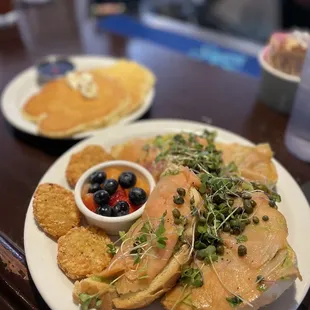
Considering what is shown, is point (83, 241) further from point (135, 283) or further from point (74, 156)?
point (74, 156)

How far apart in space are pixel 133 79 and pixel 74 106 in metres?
0.45

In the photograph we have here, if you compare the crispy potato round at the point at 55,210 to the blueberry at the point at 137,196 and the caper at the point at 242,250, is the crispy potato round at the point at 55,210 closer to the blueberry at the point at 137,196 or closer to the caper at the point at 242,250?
the blueberry at the point at 137,196

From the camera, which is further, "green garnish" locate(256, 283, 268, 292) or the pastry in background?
the pastry in background

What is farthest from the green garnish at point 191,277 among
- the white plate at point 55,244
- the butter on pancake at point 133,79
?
the butter on pancake at point 133,79

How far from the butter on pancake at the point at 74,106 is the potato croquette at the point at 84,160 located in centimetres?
26

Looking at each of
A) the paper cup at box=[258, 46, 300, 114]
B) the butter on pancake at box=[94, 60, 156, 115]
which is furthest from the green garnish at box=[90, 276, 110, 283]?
the paper cup at box=[258, 46, 300, 114]

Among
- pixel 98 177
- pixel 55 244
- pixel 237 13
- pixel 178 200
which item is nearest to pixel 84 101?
pixel 98 177

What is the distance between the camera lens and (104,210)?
1390 mm

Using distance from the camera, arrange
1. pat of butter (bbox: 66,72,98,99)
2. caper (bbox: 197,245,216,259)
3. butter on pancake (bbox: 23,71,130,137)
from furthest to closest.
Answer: pat of butter (bbox: 66,72,98,99), butter on pancake (bbox: 23,71,130,137), caper (bbox: 197,245,216,259)

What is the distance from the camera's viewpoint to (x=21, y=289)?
1354 mm

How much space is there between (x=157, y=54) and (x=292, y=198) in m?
1.65

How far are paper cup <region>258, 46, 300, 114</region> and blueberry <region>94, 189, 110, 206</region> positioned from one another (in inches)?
47.7

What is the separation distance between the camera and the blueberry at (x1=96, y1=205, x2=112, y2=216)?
1386 millimetres

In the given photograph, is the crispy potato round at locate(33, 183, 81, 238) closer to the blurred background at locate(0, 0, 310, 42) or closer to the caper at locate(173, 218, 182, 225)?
the caper at locate(173, 218, 182, 225)
